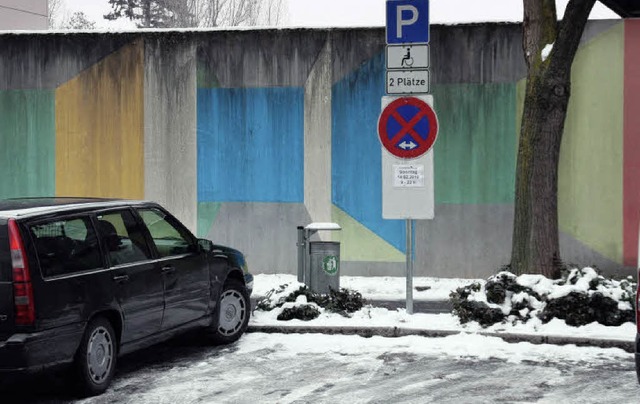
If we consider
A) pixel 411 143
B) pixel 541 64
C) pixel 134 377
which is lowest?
pixel 134 377

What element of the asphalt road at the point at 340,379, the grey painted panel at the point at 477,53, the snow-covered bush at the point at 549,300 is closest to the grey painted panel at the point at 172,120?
the grey painted panel at the point at 477,53

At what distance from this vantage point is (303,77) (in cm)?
1407

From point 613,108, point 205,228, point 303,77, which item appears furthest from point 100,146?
point 613,108

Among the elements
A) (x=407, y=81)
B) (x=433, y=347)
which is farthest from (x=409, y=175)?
(x=433, y=347)

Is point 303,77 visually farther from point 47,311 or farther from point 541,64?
point 47,311

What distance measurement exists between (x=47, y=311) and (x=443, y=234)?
7851 mm

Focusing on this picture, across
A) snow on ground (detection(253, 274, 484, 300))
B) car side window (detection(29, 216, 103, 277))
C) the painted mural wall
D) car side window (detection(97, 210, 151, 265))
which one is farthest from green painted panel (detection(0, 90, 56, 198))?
car side window (detection(29, 216, 103, 277))

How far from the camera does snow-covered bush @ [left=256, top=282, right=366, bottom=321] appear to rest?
10.3 m

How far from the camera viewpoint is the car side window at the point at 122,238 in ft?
26.0

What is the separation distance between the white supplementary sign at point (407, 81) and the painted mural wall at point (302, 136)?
130 inches

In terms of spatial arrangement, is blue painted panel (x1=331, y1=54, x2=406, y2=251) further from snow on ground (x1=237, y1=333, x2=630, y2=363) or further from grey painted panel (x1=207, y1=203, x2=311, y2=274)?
snow on ground (x1=237, y1=333, x2=630, y2=363)

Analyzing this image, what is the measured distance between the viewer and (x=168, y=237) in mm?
8953

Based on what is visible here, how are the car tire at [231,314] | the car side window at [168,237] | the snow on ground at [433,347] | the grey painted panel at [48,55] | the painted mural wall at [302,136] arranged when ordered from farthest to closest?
1. the grey painted panel at [48,55]
2. the painted mural wall at [302,136]
3. the car tire at [231,314]
4. the snow on ground at [433,347]
5. the car side window at [168,237]

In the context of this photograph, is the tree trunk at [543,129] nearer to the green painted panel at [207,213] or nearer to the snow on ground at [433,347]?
the snow on ground at [433,347]
